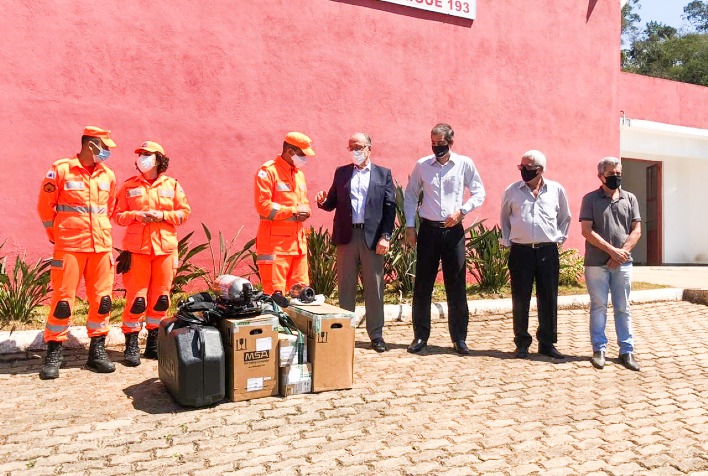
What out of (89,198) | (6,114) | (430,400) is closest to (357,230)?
(430,400)

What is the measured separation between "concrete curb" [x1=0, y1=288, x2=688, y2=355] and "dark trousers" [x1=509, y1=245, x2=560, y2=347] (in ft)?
5.80

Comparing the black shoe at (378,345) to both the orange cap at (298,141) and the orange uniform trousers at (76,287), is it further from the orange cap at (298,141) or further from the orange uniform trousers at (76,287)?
the orange uniform trousers at (76,287)

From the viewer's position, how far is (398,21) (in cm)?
910

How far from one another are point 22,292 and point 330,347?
332 cm

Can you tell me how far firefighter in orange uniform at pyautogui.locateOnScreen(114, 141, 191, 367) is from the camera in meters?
5.18

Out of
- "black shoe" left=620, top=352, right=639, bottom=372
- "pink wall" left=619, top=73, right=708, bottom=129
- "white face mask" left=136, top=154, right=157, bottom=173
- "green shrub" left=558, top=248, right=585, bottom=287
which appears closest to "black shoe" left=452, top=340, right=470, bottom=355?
"black shoe" left=620, top=352, right=639, bottom=372

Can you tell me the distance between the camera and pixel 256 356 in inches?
171

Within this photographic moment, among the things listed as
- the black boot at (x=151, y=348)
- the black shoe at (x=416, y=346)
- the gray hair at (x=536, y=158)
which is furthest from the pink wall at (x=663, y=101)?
the black boot at (x=151, y=348)

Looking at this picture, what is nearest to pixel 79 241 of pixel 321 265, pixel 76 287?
pixel 76 287

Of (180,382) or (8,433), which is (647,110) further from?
(8,433)

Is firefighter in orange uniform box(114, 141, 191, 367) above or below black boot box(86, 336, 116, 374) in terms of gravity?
above

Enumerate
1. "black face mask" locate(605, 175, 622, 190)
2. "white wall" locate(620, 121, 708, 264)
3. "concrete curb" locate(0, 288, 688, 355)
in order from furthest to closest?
1. "white wall" locate(620, 121, 708, 264)
2. "concrete curb" locate(0, 288, 688, 355)
3. "black face mask" locate(605, 175, 622, 190)

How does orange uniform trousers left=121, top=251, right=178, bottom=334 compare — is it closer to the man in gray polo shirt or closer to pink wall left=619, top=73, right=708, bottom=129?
the man in gray polo shirt

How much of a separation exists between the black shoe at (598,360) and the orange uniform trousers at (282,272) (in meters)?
2.53
